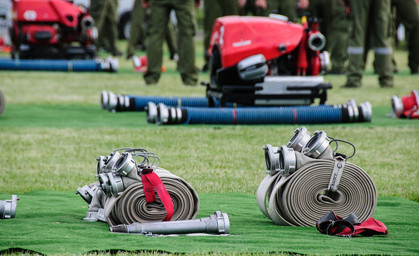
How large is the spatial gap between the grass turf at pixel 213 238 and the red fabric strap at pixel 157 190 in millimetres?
221

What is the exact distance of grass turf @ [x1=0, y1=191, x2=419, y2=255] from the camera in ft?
11.7

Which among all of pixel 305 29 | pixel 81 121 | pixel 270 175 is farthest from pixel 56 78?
pixel 270 175

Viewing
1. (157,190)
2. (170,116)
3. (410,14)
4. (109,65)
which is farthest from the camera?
(109,65)

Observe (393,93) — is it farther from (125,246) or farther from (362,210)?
Answer: (125,246)

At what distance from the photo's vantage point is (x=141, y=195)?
A: 411 cm

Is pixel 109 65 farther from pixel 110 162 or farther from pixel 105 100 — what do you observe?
pixel 110 162

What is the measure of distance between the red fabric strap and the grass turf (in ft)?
0.72

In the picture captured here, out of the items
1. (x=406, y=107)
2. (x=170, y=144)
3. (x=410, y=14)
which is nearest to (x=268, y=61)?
(x=406, y=107)

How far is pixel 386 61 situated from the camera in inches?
490

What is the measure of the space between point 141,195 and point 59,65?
466 inches

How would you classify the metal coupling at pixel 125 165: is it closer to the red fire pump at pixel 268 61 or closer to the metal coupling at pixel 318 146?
the metal coupling at pixel 318 146

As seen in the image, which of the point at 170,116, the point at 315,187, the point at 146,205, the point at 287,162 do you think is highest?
the point at 287,162

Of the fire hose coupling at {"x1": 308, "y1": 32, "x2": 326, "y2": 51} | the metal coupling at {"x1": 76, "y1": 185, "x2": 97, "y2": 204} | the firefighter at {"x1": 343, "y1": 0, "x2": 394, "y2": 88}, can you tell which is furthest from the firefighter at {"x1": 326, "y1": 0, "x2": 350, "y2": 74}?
the metal coupling at {"x1": 76, "y1": 185, "x2": 97, "y2": 204}

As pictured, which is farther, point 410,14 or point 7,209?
point 410,14
